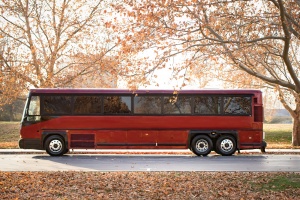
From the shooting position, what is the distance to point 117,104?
2297 centimetres

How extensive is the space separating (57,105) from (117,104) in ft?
9.07

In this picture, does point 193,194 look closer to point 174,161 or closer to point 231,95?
point 174,161

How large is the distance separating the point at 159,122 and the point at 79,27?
9733mm

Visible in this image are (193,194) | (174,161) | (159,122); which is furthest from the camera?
(159,122)

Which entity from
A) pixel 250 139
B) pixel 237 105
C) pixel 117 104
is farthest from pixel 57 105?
pixel 250 139

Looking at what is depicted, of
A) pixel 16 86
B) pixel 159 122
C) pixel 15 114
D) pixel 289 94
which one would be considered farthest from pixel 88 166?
pixel 15 114

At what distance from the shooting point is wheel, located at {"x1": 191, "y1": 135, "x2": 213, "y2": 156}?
22.7 meters

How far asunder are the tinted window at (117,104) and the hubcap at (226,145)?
4567 millimetres

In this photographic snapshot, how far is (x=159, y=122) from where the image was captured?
893 inches

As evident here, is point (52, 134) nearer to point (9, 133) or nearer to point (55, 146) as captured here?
point (55, 146)

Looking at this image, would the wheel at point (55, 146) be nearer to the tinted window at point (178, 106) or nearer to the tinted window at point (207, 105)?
the tinted window at point (178, 106)

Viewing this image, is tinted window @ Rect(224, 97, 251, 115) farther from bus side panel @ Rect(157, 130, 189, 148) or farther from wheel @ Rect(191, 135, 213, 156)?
bus side panel @ Rect(157, 130, 189, 148)

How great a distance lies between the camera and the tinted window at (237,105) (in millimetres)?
22953

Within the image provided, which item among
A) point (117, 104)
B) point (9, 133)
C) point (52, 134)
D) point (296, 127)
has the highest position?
point (117, 104)
